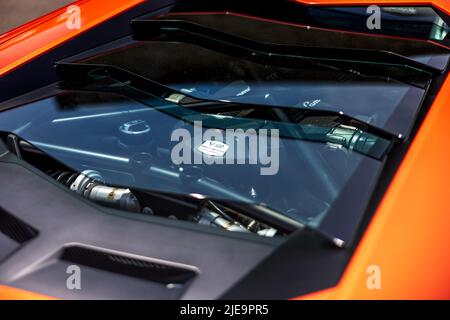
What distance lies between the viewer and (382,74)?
3.43 ft

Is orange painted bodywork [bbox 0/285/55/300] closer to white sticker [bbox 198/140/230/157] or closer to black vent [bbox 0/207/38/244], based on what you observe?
black vent [bbox 0/207/38/244]

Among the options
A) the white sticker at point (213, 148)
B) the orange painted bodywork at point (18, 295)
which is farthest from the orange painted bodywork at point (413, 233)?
the white sticker at point (213, 148)

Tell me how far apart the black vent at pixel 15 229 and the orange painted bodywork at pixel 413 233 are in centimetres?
9

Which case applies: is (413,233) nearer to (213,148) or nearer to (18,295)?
(213,148)

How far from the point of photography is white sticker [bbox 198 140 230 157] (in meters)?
0.94

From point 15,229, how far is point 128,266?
194 millimetres

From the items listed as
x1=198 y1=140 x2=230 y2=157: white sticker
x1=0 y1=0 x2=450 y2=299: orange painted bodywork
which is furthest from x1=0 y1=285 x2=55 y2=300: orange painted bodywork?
x1=198 y1=140 x2=230 y2=157: white sticker

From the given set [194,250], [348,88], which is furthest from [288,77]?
[194,250]

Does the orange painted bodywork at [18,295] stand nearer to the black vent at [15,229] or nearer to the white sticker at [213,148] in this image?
the black vent at [15,229]

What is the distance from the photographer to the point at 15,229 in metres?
0.75

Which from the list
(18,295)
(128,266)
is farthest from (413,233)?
(18,295)

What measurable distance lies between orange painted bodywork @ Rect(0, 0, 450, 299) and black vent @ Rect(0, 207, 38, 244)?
0.30 ft

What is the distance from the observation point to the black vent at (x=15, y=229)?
2.40 feet
